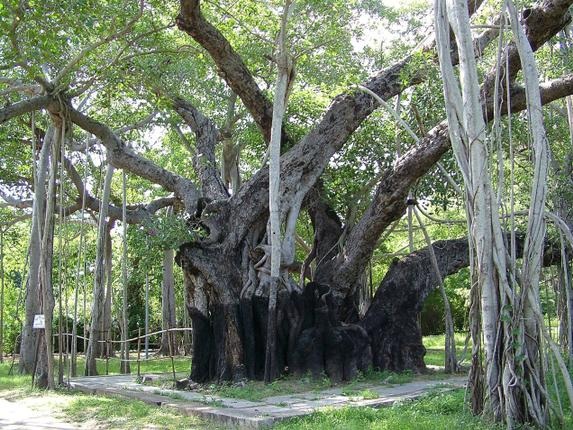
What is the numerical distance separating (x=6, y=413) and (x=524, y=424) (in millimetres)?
6771

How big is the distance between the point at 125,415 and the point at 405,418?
3511 mm

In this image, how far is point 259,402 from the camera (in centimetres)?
831

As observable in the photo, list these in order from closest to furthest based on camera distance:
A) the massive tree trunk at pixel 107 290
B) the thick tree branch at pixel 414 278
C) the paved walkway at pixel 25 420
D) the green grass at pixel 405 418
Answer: the green grass at pixel 405 418, the paved walkway at pixel 25 420, the thick tree branch at pixel 414 278, the massive tree trunk at pixel 107 290

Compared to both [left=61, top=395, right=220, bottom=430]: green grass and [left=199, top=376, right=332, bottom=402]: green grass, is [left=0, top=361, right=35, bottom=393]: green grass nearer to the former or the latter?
[left=61, top=395, right=220, bottom=430]: green grass

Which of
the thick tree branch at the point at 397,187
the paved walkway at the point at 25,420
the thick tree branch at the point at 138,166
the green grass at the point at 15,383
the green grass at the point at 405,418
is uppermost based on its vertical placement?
the thick tree branch at the point at 138,166

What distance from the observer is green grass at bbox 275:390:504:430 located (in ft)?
19.1

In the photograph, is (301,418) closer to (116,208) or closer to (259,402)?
(259,402)

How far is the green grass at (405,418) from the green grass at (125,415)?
121 centimetres

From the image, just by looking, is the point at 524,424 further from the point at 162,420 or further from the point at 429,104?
the point at 429,104

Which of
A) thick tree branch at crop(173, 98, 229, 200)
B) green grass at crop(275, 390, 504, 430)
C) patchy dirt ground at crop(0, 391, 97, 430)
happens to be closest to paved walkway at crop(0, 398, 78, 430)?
patchy dirt ground at crop(0, 391, 97, 430)

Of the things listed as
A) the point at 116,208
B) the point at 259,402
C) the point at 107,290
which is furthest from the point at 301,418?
the point at 107,290

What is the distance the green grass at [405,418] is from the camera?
19.1ft

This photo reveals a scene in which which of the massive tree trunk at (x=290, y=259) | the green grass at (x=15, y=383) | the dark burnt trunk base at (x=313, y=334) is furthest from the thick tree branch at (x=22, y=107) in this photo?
the green grass at (x=15, y=383)

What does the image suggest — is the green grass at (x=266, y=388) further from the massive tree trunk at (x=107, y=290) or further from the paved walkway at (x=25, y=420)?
the massive tree trunk at (x=107, y=290)
